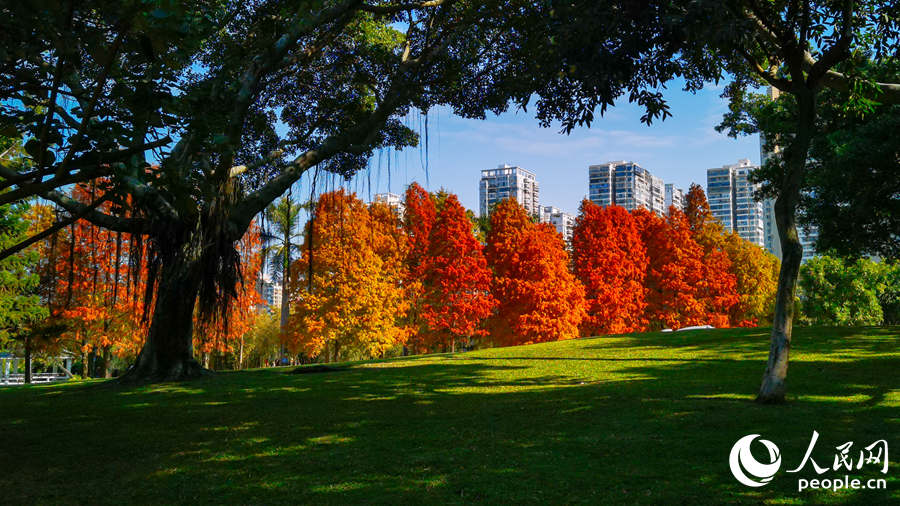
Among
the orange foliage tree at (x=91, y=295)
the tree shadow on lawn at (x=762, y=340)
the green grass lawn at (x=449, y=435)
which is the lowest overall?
the green grass lawn at (x=449, y=435)

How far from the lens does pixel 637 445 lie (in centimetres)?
592

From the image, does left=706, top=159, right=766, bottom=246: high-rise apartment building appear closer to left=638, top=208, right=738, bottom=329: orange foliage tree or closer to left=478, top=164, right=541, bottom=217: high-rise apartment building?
left=478, top=164, right=541, bottom=217: high-rise apartment building

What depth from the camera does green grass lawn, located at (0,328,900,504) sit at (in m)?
4.83

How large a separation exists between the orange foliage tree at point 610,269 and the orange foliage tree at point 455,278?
7789 millimetres

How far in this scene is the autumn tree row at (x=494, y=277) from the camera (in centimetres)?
3062

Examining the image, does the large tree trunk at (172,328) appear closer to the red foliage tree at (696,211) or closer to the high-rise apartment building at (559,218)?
the red foliage tree at (696,211)

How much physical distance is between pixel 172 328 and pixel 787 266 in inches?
442

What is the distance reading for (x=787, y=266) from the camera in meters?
8.43

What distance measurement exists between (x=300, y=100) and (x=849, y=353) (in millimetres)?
14594

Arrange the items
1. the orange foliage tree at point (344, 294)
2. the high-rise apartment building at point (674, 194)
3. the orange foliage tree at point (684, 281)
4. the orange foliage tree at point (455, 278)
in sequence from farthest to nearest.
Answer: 1. the high-rise apartment building at point (674, 194)
2. the orange foliage tree at point (684, 281)
3. the orange foliage tree at point (455, 278)
4. the orange foliage tree at point (344, 294)

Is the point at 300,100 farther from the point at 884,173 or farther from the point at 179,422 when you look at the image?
the point at 884,173

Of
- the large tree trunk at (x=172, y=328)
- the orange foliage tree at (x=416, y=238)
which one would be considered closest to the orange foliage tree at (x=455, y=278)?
the orange foliage tree at (x=416, y=238)

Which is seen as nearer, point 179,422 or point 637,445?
point 637,445

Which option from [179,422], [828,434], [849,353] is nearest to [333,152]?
[179,422]
